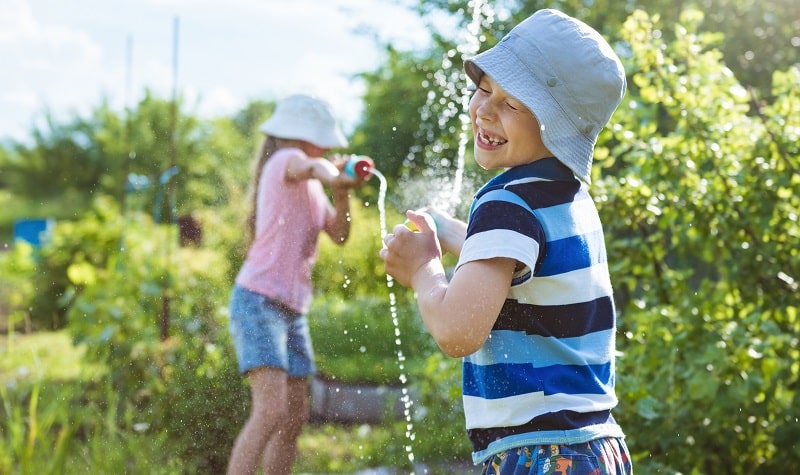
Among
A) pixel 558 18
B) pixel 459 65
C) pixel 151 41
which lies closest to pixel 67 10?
pixel 151 41

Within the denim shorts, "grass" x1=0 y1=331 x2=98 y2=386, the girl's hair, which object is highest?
the girl's hair

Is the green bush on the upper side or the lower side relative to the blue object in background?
upper

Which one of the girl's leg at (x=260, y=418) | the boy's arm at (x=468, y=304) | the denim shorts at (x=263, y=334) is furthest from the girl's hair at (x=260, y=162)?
the boy's arm at (x=468, y=304)

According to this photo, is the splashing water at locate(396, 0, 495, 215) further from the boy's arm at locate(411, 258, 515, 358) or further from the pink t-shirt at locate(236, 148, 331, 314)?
the boy's arm at locate(411, 258, 515, 358)

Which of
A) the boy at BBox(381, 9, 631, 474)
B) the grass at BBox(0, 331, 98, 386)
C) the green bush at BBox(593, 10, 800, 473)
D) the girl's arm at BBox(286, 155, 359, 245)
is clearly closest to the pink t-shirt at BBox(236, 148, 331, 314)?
the girl's arm at BBox(286, 155, 359, 245)

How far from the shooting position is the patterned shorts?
4.33 feet

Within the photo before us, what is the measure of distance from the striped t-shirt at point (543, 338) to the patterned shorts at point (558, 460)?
1cm

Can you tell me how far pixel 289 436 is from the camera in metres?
2.69

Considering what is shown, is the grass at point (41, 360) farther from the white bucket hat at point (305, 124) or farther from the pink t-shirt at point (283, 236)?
the white bucket hat at point (305, 124)

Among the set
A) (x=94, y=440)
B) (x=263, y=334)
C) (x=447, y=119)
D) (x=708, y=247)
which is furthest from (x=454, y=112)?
(x=94, y=440)

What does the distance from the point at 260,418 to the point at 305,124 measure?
0.84 metres

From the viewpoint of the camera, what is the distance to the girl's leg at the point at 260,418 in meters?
2.53

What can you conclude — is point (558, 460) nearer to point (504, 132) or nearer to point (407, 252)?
point (407, 252)

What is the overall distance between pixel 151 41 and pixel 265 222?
3147mm
